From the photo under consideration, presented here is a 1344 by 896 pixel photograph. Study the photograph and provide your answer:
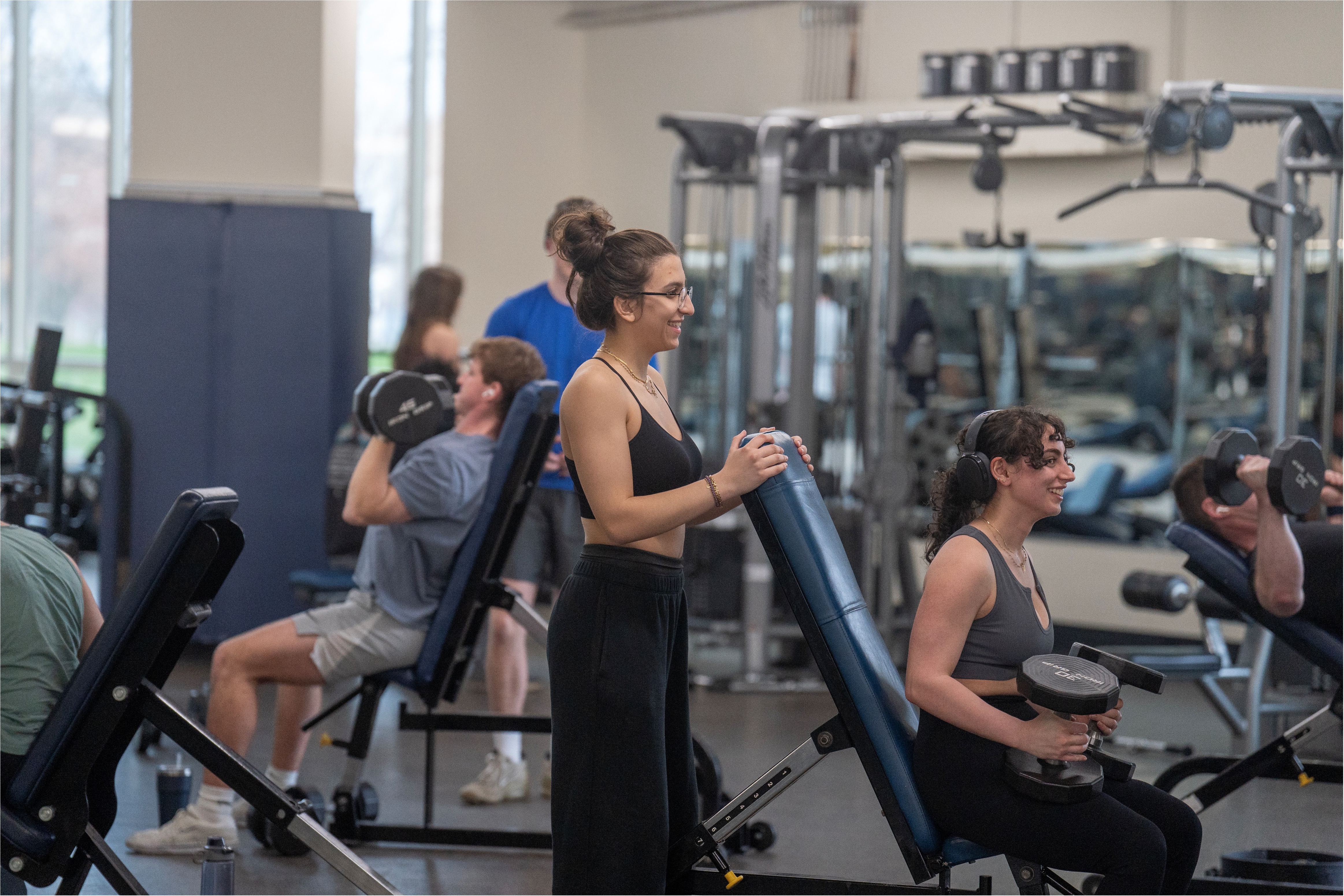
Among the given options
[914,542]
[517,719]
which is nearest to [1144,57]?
[914,542]

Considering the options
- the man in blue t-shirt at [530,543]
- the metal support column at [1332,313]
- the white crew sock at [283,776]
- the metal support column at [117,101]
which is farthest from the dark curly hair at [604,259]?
the metal support column at [117,101]

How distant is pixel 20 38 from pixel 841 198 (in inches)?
253

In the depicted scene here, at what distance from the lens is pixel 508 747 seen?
152 inches

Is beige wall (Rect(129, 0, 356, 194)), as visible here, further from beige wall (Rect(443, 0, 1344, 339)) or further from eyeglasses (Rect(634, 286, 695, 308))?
eyeglasses (Rect(634, 286, 695, 308))

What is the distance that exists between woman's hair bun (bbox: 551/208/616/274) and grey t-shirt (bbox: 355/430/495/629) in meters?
1.12

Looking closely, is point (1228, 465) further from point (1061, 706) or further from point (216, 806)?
point (216, 806)

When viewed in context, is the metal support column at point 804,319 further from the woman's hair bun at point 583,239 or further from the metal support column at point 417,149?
the metal support column at point 417,149

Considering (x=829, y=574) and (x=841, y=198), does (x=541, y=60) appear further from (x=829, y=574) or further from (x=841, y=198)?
(x=829, y=574)

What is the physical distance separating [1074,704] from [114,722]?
4.94 ft

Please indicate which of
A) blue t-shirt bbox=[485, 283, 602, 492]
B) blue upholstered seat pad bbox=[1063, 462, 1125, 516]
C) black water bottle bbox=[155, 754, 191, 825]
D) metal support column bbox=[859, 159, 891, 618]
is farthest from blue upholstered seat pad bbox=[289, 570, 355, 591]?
blue upholstered seat pad bbox=[1063, 462, 1125, 516]

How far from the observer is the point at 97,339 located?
9.98 metres

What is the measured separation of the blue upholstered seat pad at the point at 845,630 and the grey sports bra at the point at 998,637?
0.44 ft

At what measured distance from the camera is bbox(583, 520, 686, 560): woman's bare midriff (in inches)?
87.7

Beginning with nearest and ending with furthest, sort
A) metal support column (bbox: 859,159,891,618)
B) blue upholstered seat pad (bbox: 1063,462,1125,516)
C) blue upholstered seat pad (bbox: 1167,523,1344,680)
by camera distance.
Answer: blue upholstered seat pad (bbox: 1167,523,1344,680)
metal support column (bbox: 859,159,891,618)
blue upholstered seat pad (bbox: 1063,462,1125,516)
